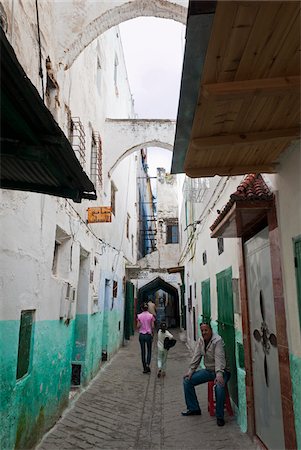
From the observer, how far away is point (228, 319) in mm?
5531

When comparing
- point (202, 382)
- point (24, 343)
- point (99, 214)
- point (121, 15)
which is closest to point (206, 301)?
point (202, 382)

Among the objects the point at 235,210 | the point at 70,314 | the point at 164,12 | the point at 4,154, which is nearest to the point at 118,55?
the point at 164,12

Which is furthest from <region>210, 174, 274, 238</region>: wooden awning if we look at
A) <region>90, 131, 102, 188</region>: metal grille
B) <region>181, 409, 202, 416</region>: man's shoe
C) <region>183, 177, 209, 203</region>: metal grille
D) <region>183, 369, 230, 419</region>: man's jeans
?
<region>90, 131, 102, 188</region>: metal grille

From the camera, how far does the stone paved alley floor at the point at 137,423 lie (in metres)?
4.52

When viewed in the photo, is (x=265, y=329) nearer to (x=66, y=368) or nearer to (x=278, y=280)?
(x=278, y=280)

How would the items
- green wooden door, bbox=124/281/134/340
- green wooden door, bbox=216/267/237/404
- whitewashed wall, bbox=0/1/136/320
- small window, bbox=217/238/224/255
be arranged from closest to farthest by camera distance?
whitewashed wall, bbox=0/1/136/320, green wooden door, bbox=216/267/237/404, small window, bbox=217/238/224/255, green wooden door, bbox=124/281/134/340

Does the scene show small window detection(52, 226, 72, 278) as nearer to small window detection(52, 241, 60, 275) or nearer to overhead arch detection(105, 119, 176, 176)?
small window detection(52, 241, 60, 275)

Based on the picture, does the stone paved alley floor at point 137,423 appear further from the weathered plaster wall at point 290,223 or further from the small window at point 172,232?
the small window at point 172,232

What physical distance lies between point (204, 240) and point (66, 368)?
4137mm

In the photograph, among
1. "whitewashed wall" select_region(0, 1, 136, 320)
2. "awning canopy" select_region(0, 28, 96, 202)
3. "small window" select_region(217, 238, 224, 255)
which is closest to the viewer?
"awning canopy" select_region(0, 28, 96, 202)

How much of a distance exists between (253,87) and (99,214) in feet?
19.0

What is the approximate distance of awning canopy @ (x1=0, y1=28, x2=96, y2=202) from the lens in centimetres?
175

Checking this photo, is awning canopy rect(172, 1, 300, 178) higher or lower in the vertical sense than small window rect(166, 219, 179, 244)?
lower

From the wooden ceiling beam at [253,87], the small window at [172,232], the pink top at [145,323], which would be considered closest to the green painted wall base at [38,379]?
the pink top at [145,323]
